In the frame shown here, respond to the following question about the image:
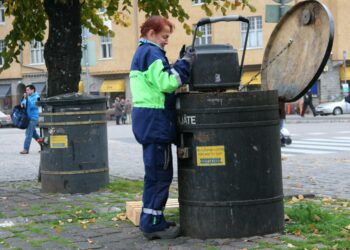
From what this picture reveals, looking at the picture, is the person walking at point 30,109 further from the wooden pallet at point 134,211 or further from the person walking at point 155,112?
the person walking at point 155,112

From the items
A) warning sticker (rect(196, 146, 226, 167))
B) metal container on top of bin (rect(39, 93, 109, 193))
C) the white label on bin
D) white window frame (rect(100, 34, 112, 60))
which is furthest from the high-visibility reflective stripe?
white window frame (rect(100, 34, 112, 60))

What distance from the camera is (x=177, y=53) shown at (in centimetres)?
5012

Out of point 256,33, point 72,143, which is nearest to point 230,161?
point 72,143

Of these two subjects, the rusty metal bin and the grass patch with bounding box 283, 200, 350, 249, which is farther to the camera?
the rusty metal bin

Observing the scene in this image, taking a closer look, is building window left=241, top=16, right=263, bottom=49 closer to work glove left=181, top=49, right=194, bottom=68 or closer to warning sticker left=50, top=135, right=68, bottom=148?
warning sticker left=50, top=135, right=68, bottom=148

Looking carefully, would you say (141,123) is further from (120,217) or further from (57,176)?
(57,176)

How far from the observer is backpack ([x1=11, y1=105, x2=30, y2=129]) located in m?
15.5

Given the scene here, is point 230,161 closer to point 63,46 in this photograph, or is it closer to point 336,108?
point 63,46

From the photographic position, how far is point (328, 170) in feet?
38.4

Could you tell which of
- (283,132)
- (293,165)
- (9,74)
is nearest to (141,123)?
(293,165)

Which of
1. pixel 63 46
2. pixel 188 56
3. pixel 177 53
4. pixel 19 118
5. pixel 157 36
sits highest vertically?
pixel 177 53

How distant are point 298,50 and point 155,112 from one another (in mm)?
1622

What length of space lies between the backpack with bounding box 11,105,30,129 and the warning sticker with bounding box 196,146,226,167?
10.2 meters

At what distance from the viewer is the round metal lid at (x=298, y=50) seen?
602 centimetres
